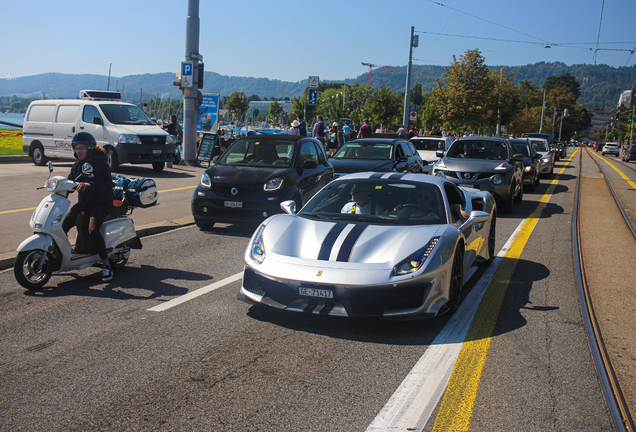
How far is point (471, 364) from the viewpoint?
12.7ft

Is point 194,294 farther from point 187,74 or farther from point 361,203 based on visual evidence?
point 187,74

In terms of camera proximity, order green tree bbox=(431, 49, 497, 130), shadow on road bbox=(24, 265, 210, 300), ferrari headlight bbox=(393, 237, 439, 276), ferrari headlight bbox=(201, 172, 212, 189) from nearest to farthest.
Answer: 1. ferrari headlight bbox=(393, 237, 439, 276)
2. shadow on road bbox=(24, 265, 210, 300)
3. ferrari headlight bbox=(201, 172, 212, 189)
4. green tree bbox=(431, 49, 497, 130)

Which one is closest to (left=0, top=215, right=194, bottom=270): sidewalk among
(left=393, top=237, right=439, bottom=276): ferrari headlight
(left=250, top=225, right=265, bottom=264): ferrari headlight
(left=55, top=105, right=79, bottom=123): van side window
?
(left=250, top=225, right=265, bottom=264): ferrari headlight

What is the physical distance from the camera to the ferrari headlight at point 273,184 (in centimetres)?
901

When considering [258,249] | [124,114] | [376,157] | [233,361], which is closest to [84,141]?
[258,249]

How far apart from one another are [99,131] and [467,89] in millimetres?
27604

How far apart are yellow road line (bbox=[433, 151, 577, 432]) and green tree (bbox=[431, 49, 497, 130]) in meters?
32.9

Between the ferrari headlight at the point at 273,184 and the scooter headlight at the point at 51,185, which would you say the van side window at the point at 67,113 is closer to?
the ferrari headlight at the point at 273,184

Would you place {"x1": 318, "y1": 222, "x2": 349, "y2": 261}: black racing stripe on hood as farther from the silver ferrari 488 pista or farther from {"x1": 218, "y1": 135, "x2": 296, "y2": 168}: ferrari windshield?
{"x1": 218, "y1": 135, "x2": 296, "y2": 168}: ferrari windshield

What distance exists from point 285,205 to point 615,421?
350 cm

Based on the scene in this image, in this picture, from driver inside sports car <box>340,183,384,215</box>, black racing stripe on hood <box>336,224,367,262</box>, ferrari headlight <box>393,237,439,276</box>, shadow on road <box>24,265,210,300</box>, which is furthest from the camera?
driver inside sports car <box>340,183,384,215</box>

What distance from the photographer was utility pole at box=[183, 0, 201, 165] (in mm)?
17875

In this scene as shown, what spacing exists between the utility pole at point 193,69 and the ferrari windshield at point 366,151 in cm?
691

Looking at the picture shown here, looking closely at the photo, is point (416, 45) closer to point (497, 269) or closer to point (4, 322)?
point (497, 269)
